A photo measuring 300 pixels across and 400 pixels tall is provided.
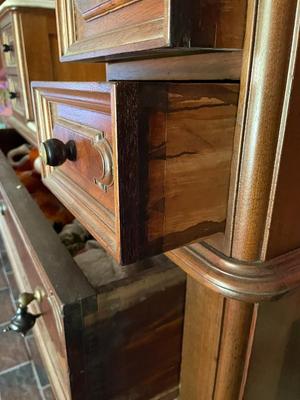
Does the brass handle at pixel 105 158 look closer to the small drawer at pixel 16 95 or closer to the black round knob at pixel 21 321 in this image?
the black round knob at pixel 21 321

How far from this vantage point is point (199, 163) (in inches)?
13.5

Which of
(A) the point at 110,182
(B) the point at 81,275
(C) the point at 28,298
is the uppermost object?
(A) the point at 110,182

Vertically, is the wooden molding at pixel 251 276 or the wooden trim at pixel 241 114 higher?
the wooden trim at pixel 241 114

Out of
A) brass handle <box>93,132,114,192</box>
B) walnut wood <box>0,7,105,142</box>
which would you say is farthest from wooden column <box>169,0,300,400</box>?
walnut wood <box>0,7,105,142</box>

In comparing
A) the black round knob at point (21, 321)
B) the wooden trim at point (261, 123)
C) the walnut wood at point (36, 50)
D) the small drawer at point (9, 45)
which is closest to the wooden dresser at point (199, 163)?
the wooden trim at point (261, 123)

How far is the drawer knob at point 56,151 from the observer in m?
0.41

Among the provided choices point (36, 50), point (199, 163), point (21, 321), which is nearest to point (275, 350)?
point (199, 163)

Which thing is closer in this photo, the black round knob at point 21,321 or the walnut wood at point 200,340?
the walnut wood at point 200,340

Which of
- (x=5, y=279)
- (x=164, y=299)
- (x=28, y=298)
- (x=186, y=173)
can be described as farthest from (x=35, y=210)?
(x=5, y=279)

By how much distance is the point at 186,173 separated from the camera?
13.3 inches

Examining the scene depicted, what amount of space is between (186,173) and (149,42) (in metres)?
0.13

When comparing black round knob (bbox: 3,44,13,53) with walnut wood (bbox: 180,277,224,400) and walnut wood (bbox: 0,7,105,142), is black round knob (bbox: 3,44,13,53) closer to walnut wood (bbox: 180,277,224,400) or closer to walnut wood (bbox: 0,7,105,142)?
walnut wood (bbox: 0,7,105,142)

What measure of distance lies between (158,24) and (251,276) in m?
0.29

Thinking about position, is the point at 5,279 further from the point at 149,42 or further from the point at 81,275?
the point at 149,42
